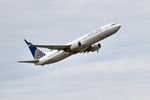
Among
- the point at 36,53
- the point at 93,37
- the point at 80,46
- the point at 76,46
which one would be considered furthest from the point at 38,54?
the point at 93,37

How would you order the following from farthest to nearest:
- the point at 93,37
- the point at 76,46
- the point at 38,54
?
Answer: 1. the point at 38,54
2. the point at 76,46
3. the point at 93,37

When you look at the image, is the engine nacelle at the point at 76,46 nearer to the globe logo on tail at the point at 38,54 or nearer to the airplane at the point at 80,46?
the airplane at the point at 80,46

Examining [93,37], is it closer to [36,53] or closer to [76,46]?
[76,46]

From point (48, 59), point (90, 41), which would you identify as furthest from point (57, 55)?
point (90, 41)

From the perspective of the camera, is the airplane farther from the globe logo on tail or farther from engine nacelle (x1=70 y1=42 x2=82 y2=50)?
the globe logo on tail

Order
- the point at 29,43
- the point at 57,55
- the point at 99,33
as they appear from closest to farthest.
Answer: the point at 99,33 < the point at 57,55 < the point at 29,43

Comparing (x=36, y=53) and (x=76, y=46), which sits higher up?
(x=36, y=53)

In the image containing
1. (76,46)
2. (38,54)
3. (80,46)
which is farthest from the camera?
(38,54)

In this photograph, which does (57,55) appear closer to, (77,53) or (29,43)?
(77,53)

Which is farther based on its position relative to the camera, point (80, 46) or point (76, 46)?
point (76, 46)

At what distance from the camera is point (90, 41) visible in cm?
16112

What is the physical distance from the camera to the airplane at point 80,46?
529 ft

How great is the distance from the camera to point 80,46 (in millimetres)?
163250

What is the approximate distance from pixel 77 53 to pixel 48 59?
12.0 meters
